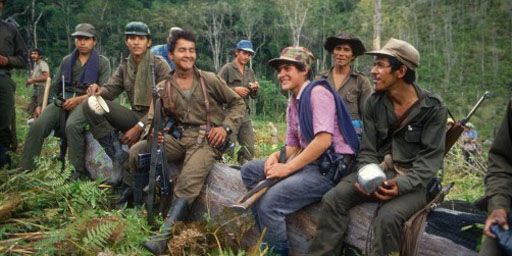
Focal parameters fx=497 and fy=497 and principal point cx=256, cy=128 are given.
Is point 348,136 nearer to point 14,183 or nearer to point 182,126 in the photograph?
point 182,126

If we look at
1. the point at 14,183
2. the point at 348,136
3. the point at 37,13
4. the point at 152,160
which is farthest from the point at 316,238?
the point at 37,13

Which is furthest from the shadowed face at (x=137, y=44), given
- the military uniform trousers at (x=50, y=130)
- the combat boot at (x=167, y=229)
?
the combat boot at (x=167, y=229)

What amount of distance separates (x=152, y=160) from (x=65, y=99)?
2150mm

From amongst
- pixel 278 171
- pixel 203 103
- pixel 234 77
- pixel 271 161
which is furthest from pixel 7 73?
pixel 278 171

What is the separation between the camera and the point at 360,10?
54.0 m

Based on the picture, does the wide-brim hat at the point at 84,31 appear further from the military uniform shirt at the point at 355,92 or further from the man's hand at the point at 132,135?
the military uniform shirt at the point at 355,92

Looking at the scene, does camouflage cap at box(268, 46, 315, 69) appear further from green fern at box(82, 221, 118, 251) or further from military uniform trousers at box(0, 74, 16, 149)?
military uniform trousers at box(0, 74, 16, 149)

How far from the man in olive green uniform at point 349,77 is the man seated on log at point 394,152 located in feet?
5.67

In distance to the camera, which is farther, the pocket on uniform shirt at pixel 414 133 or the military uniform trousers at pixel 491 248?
the pocket on uniform shirt at pixel 414 133

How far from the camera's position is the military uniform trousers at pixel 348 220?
3588mm

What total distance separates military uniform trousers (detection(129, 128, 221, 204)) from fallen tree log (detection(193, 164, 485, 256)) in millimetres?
222

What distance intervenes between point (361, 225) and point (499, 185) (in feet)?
3.69

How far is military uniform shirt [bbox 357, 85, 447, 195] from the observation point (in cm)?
371

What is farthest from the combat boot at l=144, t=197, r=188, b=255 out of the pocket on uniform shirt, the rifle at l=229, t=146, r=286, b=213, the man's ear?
the man's ear
